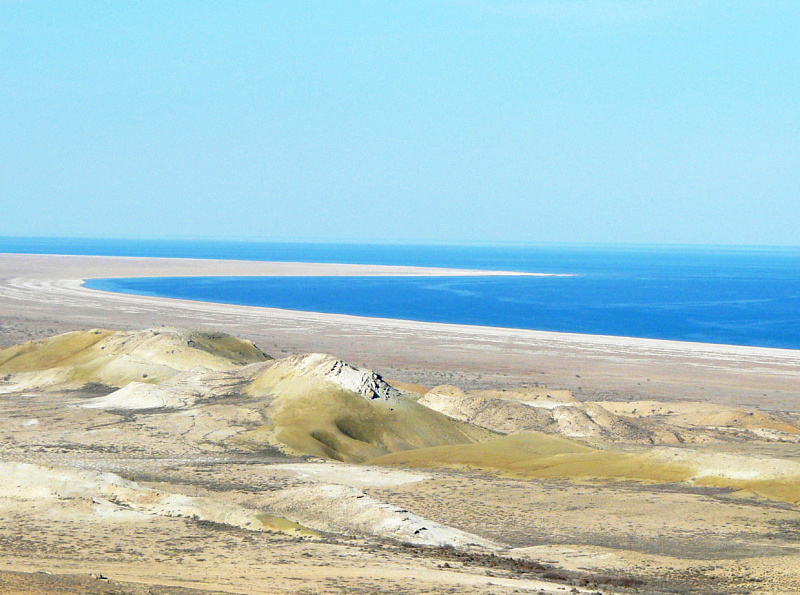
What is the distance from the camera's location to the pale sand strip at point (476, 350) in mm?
53250

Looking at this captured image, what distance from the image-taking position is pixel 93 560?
17391 mm

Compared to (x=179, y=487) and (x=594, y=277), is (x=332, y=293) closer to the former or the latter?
(x=594, y=277)

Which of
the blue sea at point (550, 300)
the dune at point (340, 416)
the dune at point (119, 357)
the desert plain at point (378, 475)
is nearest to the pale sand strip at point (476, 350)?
the desert plain at point (378, 475)

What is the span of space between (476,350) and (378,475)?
133 feet

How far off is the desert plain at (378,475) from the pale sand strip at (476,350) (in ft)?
1.63

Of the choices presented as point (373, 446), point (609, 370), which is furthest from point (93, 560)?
point (609, 370)

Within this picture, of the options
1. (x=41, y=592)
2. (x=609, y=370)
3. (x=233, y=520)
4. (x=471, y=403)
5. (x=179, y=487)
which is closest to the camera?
(x=41, y=592)

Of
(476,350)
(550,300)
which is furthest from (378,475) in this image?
(550,300)

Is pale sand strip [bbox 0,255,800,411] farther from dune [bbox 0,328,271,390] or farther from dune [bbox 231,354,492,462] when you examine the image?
dune [bbox 231,354,492,462]

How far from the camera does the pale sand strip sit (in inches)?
2096

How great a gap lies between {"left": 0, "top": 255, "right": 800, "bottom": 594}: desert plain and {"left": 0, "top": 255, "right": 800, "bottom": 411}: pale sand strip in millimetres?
496

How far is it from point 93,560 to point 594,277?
562 feet

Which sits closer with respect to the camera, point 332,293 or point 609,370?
point 609,370

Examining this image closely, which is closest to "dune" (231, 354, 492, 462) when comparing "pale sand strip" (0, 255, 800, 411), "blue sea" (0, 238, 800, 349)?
"pale sand strip" (0, 255, 800, 411)
